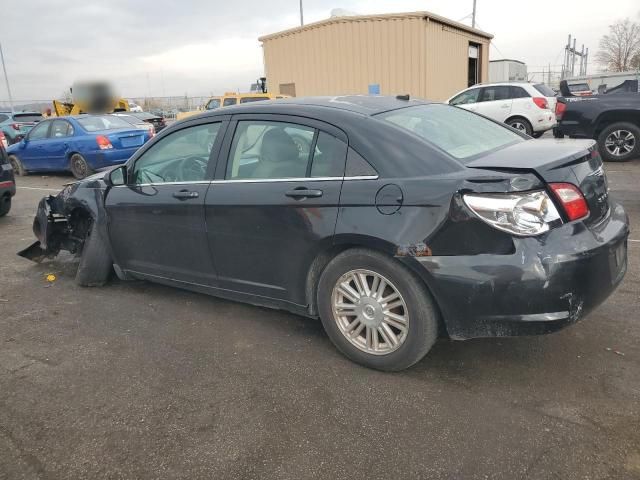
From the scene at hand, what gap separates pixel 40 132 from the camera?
12.2m

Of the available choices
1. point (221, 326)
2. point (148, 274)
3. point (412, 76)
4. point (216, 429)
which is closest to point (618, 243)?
point (216, 429)

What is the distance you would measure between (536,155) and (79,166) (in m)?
10.6

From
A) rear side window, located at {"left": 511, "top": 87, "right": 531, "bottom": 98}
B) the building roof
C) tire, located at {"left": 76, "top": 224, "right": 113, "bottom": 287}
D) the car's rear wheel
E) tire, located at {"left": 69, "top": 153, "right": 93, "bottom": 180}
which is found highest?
the building roof

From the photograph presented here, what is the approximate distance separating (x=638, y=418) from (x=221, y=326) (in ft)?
8.48

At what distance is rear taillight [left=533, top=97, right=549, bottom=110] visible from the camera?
44.3 feet

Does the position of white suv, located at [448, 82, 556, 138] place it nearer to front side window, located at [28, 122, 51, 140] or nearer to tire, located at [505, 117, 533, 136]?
tire, located at [505, 117, 533, 136]

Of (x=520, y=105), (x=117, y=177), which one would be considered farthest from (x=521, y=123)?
(x=117, y=177)

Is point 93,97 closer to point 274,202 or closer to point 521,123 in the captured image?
point 521,123

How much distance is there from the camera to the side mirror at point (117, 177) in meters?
4.15

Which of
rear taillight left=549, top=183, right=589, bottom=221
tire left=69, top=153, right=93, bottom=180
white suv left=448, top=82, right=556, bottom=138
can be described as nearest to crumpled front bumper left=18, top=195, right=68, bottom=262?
rear taillight left=549, top=183, right=589, bottom=221

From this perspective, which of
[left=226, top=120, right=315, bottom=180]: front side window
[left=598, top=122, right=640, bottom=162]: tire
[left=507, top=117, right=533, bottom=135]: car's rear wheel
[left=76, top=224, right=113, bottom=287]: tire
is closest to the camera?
[left=226, top=120, right=315, bottom=180]: front side window

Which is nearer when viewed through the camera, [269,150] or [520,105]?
[269,150]

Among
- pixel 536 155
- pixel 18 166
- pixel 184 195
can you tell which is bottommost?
pixel 18 166

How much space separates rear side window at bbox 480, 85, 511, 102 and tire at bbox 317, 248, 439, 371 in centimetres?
1258
